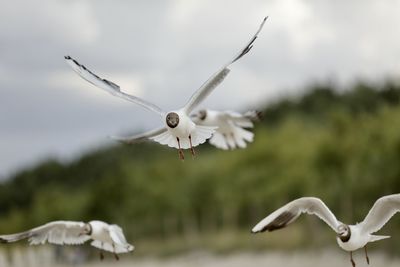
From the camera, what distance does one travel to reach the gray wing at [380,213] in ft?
33.8

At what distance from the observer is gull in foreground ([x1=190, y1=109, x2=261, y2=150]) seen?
13703 millimetres

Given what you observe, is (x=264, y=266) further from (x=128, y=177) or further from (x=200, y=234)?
(x=128, y=177)

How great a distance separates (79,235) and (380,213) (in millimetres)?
4174

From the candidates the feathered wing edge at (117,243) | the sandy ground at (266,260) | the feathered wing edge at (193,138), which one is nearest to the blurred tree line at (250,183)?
the sandy ground at (266,260)

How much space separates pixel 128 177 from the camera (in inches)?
2000

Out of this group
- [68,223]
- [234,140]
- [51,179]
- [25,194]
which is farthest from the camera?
[51,179]

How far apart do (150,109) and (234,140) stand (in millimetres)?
3508

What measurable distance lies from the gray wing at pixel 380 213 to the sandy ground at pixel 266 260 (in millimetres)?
17156

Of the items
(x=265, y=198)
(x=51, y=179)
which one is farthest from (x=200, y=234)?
(x=51, y=179)

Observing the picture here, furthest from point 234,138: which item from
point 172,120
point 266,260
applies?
point 266,260

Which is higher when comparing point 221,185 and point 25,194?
point 25,194

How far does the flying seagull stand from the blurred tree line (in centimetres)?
1811

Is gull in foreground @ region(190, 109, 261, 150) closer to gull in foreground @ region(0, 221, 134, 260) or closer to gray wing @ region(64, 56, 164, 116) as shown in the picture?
gull in foreground @ region(0, 221, 134, 260)

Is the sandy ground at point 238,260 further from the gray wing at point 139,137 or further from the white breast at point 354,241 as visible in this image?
the white breast at point 354,241
